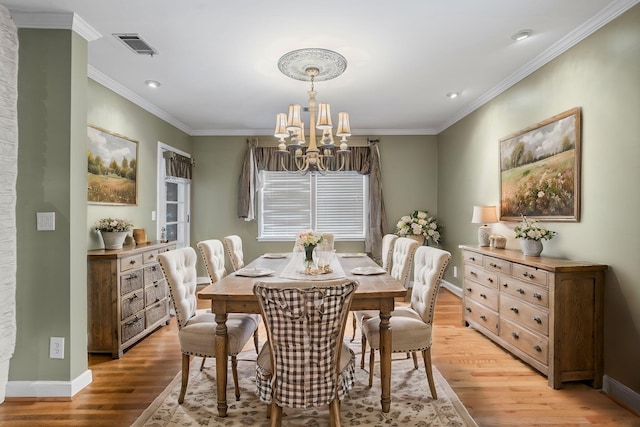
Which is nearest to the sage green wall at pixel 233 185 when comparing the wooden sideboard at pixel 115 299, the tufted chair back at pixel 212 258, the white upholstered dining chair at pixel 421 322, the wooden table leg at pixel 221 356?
the wooden sideboard at pixel 115 299

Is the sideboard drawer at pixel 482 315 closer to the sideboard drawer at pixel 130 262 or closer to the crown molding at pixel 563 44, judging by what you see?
the crown molding at pixel 563 44

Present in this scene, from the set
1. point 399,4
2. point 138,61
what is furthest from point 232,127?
point 399,4

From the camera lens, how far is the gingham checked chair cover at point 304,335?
5.72 ft

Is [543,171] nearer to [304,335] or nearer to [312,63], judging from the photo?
[312,63]

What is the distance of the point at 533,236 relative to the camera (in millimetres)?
3127

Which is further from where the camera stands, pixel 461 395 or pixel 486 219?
pixel 486 219

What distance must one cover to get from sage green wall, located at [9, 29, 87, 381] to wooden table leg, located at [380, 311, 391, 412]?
2.11m

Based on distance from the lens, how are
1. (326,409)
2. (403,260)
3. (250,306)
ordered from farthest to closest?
(403,260), (326,409), (250,306)

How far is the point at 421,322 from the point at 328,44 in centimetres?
222

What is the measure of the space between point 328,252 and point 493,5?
6.65 ft

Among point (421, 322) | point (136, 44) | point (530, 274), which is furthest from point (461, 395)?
point (136, 44)

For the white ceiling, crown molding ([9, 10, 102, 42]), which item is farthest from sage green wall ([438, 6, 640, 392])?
crown molding ([9, 10, 102, 42])

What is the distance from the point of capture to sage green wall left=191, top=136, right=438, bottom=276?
19.8 ft

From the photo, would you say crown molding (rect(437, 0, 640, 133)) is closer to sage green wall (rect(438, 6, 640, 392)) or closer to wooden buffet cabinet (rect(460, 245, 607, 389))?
sage green wall (rect(438, 6, 640, 392))
